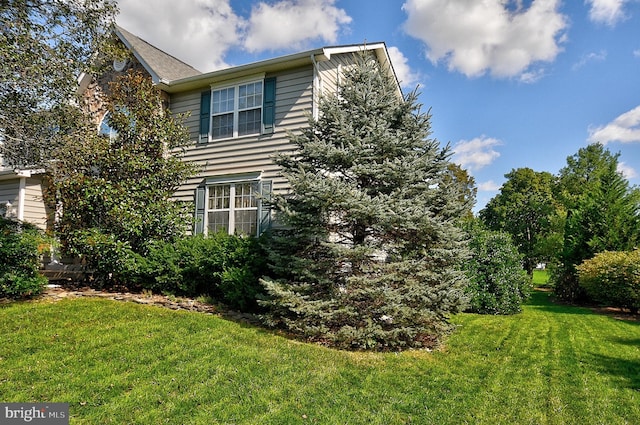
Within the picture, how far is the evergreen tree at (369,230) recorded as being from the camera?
6371 mm

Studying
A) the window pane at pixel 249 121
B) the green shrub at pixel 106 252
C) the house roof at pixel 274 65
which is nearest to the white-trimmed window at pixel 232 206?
the window pane at pixel 249 121

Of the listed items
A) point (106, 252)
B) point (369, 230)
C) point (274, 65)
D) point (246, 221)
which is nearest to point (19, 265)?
point (106, 252)

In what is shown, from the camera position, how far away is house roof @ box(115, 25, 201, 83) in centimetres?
1163

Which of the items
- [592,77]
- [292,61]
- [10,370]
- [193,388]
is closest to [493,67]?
[592,77]

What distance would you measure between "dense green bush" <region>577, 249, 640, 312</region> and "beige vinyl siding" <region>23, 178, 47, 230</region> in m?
18.1

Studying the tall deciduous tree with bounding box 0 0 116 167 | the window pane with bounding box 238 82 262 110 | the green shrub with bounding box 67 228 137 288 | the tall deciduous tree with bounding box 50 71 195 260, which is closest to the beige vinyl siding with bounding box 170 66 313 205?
the window pane with bounding box 238 82 262 110

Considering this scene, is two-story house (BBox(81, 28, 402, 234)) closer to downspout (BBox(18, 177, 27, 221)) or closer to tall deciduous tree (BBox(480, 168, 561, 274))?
downspout (BBox(18, 177, 27, 221))

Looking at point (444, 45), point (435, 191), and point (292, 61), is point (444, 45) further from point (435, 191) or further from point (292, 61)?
point (435, 191)

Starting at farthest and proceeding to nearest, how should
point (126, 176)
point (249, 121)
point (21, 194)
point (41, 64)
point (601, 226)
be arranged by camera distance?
point (601, 226)
point (21, 194)
point (249, 121)
point (126, 176)
point (41, 64)

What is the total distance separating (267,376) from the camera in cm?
474

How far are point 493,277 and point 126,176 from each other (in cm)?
1013

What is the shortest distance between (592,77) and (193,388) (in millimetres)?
12640

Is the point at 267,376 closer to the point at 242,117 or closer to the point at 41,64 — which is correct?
the point at 242,117

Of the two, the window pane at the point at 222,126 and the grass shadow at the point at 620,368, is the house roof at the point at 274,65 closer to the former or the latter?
the window pane at the point at 222,126
